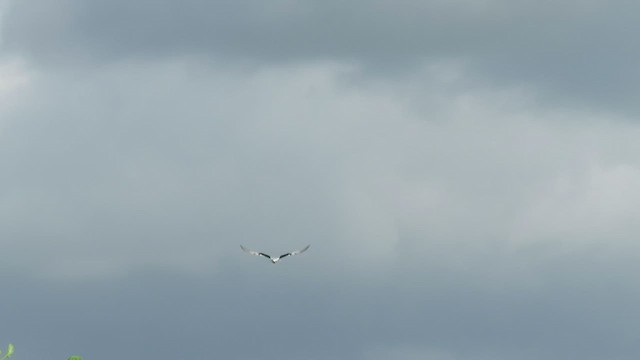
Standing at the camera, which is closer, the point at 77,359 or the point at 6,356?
the point at 6,356

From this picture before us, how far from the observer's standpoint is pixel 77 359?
14362cm

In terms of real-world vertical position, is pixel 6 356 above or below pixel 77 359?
below

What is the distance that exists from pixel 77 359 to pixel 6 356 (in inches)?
1270

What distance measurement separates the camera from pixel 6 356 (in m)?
112
